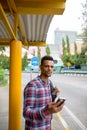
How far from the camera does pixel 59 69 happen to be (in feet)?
310

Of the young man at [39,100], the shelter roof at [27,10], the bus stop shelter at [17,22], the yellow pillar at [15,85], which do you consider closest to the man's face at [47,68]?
the young man at [39,100]

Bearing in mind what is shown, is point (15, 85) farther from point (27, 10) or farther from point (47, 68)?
point (47, 68)

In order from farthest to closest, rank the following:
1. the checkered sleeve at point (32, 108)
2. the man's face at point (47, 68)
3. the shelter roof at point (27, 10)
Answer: the shelter roof at point (27, 10) → the man's face at point (47, 68) → the checkered sleeve at point (32, 108)

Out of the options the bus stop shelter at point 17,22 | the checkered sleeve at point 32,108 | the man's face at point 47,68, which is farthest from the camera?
the bus stop shelter at point 17,22

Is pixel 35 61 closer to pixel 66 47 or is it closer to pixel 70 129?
pixel 70 129

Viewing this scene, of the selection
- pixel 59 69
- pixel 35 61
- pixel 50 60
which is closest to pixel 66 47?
pixel 59 69

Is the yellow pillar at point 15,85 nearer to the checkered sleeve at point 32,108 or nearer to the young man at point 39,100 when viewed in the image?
the young man at point 39,100

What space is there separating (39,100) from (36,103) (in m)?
0.07

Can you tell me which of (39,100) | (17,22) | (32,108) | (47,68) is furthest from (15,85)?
(32,108)

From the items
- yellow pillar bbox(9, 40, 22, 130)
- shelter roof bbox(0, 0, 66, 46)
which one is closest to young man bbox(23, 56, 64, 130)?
shelter roof bbox(0, 0, 66, 46)

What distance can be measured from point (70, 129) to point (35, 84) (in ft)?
18.6

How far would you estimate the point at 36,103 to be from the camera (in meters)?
3.79

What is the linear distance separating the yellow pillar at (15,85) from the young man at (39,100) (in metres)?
2.70

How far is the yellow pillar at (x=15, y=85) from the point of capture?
6730 millimetres
